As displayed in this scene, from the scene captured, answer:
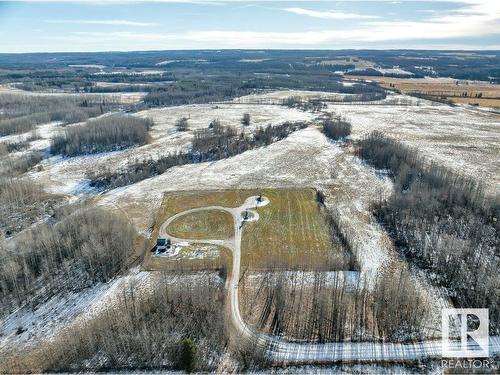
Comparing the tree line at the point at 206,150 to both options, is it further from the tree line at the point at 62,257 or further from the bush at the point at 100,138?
the tree line at the point at 62,257

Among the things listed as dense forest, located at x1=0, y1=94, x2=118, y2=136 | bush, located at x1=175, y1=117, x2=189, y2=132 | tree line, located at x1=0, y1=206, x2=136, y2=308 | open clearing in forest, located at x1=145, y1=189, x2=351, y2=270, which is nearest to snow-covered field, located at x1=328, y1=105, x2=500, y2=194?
open clearing in forest, located at x1=145, y1=189, x2=351, y2=270

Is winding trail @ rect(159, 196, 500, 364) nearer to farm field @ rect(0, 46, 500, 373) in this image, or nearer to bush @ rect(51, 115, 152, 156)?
farm field @ rect(0, 46, 500, 373)

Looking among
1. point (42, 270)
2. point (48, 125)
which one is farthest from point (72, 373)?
point (48, 125)

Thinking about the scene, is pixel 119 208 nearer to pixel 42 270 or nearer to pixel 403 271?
pixel 42 270

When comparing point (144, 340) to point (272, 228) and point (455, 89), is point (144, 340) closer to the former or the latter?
point (272, 228)

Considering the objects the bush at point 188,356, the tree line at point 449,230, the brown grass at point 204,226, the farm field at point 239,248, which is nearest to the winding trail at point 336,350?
the farm field at point 239,248
